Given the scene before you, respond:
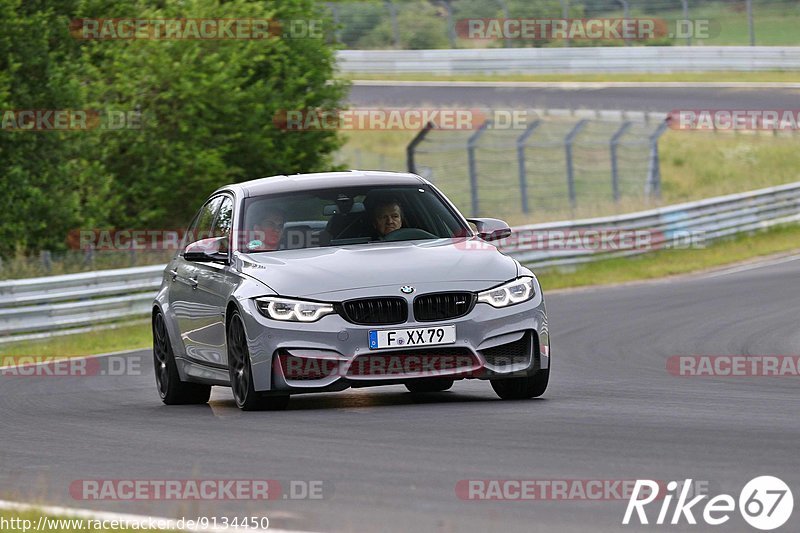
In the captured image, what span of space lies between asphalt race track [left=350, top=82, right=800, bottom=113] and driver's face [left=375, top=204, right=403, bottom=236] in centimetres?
3204

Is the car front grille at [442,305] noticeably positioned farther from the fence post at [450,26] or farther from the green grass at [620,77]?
the fence post at [450,26]

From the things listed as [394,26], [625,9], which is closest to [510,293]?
[625,9]

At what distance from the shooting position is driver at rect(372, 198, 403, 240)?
1081cm

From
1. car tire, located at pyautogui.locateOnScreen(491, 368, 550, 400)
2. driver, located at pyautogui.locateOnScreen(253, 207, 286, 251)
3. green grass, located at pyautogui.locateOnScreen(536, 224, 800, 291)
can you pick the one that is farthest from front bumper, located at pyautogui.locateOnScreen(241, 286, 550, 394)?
green grass, located at pyautogui.locateOnScreen(536, 224, 800, 291)

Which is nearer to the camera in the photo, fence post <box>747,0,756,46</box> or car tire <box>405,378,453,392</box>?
car tire <box>405,378,453,392</box>

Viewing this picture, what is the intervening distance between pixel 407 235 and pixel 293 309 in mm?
1373

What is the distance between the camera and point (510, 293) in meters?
9.98

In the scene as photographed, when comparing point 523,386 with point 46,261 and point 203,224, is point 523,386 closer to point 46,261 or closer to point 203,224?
point 203,224

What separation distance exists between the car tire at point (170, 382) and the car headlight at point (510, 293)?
2921 millimetres

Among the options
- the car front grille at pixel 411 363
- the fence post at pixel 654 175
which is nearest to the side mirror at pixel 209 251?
the car front grille at pixel 411 363

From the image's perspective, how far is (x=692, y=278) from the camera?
2461 cm

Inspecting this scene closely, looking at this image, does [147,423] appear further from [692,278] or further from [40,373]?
[692,278]

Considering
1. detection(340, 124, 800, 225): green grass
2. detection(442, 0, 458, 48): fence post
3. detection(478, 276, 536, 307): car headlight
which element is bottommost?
detection(340, 124, 800, 225): green grass

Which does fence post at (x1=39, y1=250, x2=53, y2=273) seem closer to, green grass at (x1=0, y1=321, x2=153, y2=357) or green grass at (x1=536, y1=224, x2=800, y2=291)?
green grass at (x1=0, y1=321, x2=153, y2=357)
